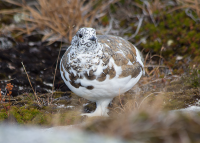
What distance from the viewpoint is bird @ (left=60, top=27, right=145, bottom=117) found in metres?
2.31

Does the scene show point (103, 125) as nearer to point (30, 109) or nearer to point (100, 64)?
point (100, 64)

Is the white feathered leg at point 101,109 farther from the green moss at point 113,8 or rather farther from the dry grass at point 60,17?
the green moss at point 113,8

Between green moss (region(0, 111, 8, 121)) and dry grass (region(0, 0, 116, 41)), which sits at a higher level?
dry grass (region(0, 0, 116, 41))

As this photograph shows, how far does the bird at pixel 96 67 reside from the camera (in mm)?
2309

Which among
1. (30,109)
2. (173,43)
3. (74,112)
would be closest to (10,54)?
(30,109)

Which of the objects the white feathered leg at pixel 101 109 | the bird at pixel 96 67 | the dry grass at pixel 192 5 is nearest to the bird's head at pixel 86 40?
the bird at pixel 96 67

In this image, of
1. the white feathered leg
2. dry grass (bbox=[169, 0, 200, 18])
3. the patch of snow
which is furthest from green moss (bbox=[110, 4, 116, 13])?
the patch of snow

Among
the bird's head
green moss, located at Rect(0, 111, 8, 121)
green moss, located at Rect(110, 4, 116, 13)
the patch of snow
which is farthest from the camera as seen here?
green moss, located at Rect(110, 4, 116, 13)

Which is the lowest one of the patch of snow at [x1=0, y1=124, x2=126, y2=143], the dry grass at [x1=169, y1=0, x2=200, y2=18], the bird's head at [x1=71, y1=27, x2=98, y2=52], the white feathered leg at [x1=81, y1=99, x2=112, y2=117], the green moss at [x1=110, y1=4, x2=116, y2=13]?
the white feathered leg at [x1=81, y1=99, x2=112, y2=117]

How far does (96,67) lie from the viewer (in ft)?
7.66

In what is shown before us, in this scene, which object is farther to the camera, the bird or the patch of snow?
the bird

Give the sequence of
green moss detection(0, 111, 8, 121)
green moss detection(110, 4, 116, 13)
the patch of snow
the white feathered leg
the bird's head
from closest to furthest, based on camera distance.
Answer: the patch of snow, the bird's head, green moss detection(0, 111, 8, 121), the white feathered leg, green moss detection(110, 4, 116, 13)

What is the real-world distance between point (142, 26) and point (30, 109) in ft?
10.3

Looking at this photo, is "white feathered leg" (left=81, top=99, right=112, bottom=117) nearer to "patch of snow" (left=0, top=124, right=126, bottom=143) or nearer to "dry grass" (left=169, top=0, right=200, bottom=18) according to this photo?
"patch of snow" (left=0, top=124, right=126, bottom=143)
